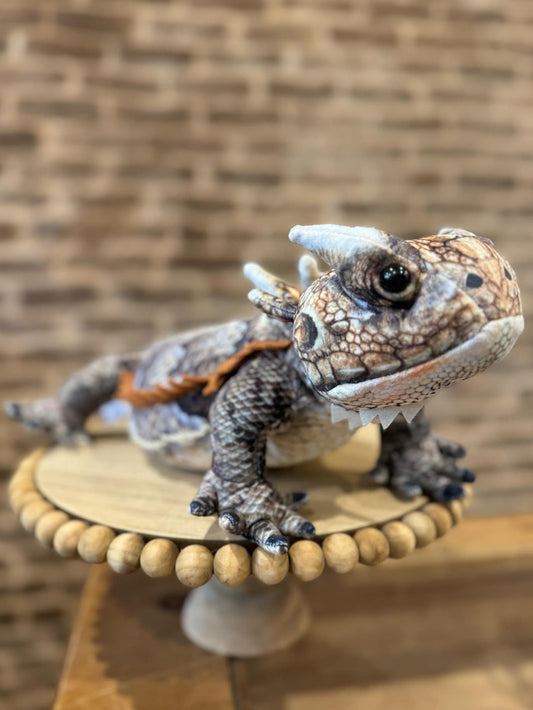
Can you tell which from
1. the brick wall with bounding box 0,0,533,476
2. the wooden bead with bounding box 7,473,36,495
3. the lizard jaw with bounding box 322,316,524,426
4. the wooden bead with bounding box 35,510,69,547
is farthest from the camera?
the brick wall with bounding box 0,0,533,476

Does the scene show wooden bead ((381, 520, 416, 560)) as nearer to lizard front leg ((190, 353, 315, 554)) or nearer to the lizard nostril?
lizard front leg ((190, 353, 315, 554))

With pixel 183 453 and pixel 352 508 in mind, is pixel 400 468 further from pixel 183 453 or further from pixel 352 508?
pixel 183 453

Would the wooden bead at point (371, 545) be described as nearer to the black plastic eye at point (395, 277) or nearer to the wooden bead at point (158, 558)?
the wooden bead at point (158, 558)

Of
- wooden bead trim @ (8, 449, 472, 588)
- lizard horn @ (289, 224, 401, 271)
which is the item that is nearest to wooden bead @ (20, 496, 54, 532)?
wooden bead trim @ (8, 449, 472, 588)

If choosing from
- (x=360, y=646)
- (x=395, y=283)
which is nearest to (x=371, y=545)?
(x=395, y=283)

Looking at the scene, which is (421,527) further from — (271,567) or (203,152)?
(203,152)

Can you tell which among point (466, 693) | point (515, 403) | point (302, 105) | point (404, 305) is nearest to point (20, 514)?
point (404, 305)
